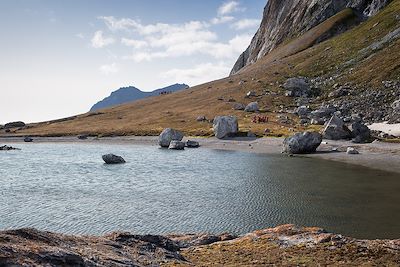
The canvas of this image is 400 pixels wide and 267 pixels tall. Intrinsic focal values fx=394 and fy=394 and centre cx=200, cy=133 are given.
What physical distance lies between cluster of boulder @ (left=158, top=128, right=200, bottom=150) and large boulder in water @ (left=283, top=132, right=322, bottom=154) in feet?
104

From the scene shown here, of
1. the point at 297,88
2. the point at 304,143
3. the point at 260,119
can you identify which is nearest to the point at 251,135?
the point at 260,119

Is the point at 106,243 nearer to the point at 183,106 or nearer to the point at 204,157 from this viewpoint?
the point at 204,157

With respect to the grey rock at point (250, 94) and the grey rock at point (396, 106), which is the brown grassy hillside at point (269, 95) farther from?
the grey rock at point (396, 106)

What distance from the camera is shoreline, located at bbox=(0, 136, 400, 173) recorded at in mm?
74062

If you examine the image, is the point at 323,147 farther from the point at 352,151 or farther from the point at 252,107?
the point at 252,107

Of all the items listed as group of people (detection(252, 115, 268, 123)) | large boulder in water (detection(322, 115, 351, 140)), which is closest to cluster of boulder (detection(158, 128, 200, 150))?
group of people (detection(252, 115, 268, 123))

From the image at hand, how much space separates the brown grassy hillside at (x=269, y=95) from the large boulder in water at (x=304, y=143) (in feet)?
85.5

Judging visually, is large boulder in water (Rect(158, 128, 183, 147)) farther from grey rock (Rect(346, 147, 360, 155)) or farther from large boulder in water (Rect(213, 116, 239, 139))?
grey rock (Rect(346, 147, 360, 155))

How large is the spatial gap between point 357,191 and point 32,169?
60.7 m

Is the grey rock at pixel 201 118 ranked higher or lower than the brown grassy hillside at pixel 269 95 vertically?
lower

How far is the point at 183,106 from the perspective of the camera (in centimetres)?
18700

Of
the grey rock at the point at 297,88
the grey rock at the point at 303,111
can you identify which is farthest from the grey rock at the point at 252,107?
the grey rock at the point at 303,111

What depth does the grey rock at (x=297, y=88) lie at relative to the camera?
16225 cm

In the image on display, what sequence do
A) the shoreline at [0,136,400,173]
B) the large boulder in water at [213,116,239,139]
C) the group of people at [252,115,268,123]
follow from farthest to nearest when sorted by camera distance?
the group of people at [252,115,268,123] → the large boulder in water at [213,116,239,139] → the shoreline at [0,136,400,173]
